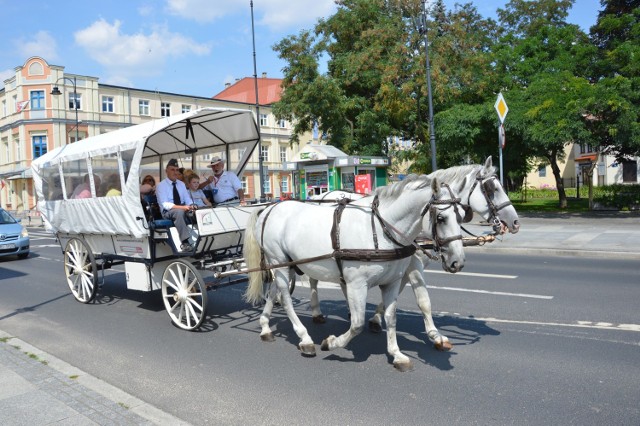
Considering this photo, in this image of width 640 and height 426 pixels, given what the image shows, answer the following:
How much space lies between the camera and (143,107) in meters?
54.7

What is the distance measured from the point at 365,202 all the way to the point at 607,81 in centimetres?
1711

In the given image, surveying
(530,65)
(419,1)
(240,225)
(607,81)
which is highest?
(419,1)

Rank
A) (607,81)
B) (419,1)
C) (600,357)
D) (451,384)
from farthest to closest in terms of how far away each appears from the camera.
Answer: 1. (419,1)
2. (607,81)
3. (600,357)
4. (451,384)

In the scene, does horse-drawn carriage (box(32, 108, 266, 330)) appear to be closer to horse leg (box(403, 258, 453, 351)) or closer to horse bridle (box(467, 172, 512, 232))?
horse leg (box(403, 258, 453, 351))

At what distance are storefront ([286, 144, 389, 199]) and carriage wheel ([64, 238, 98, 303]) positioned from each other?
13345 millimetres

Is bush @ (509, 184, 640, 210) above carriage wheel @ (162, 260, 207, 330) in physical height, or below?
above

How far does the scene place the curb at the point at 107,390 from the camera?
4098mm

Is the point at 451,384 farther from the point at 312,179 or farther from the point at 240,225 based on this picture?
the point at 312,179

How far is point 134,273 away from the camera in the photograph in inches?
299

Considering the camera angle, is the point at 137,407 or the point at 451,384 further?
the point at 451,384

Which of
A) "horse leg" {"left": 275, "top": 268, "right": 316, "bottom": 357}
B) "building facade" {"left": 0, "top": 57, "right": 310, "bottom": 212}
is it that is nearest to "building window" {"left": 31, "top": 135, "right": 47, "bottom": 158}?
"building facade" {"left": 0, "top": 57, "right": 310, "bottom": 212}

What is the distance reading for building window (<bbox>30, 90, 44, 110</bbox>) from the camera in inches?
1943

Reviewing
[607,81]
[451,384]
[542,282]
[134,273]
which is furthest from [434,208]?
[607,81]

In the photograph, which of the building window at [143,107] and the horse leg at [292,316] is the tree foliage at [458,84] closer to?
the horse leg at [292,316]
